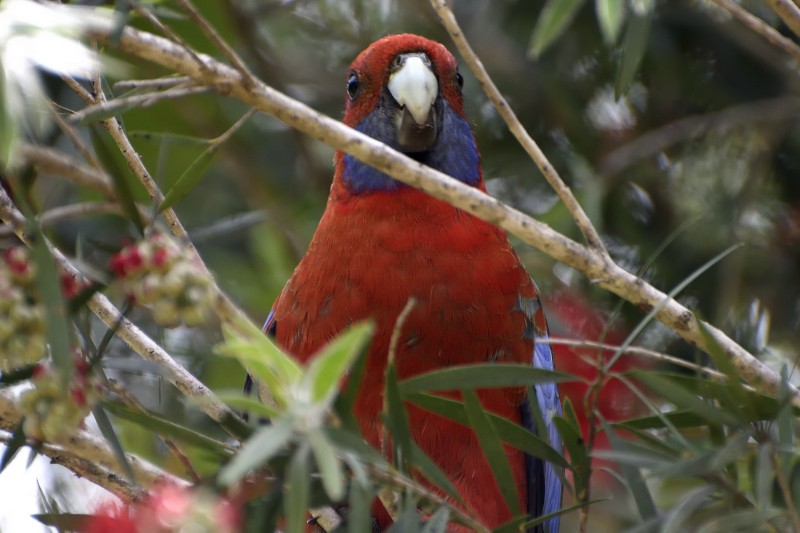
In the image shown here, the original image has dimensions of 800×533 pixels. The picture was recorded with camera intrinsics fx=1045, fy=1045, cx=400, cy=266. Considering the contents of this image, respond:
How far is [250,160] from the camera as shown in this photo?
133 inches

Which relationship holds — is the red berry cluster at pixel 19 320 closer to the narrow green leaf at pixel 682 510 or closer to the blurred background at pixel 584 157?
the narrow green leaf at pixel 682 510

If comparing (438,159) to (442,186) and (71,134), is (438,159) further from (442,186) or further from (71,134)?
(71,134)

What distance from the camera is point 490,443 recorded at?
1418 millimetres

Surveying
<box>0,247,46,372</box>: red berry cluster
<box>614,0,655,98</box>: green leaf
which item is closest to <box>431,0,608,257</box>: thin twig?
<box>614,0,655,98</box>: green leaf

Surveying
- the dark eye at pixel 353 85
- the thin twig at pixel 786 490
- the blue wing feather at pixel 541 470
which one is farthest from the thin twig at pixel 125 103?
the dark eye at pixel 353 85

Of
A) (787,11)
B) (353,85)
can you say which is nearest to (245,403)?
(787,11)

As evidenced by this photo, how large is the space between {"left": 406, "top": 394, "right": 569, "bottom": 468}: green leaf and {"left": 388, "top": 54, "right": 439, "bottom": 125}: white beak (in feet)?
3.10

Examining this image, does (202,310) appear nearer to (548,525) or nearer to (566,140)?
(548,525)

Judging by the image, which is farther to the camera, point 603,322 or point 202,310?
point 603,322

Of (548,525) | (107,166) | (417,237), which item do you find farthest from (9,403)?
(548,525)

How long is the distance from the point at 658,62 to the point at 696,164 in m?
0.32

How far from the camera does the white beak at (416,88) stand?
7.45ft

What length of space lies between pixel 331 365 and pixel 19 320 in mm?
386

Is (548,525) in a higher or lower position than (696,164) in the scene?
lower
